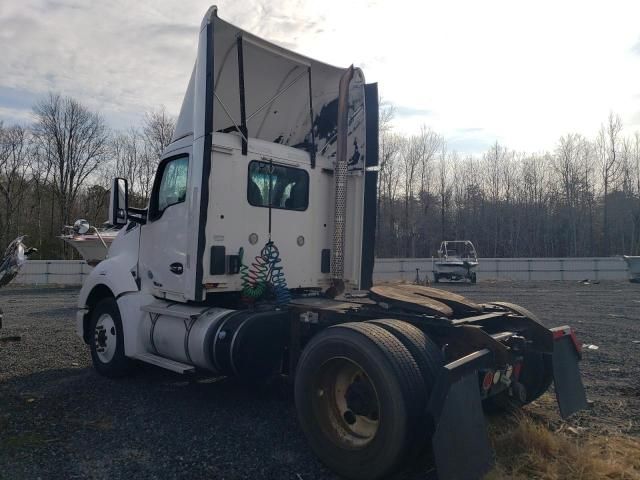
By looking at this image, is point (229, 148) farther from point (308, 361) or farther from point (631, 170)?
point (631, 170)

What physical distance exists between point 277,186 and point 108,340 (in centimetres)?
298

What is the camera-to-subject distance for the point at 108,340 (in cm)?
670

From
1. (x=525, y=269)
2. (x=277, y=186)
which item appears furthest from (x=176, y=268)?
(x=525, y=269)

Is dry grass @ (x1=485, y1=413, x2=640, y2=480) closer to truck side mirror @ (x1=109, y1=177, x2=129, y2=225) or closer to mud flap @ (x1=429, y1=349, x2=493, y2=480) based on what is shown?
mud flap @ (x1=429, y1=349, x2=493, y2=480)

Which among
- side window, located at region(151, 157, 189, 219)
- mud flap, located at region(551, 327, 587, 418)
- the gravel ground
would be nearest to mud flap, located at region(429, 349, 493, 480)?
the gravel ground

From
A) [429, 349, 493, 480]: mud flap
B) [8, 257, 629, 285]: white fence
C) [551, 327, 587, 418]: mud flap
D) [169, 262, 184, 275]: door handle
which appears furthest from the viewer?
[8, 257, 629, 285]: white fence

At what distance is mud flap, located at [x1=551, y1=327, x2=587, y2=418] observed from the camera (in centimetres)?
452

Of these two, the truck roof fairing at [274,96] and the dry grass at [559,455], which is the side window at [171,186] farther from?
the dry grass at [559,455]

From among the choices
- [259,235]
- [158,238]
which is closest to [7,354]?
[158,238]

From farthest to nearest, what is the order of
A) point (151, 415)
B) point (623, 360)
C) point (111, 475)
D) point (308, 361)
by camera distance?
point (623, 360), point (151, 415), point (308, 361), point (111, 475)

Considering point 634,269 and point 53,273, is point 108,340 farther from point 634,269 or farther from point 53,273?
point 634,269

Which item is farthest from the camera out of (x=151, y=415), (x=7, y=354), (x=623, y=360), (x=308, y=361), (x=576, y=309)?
(x=576, y=309)

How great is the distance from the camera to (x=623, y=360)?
7.43 metres

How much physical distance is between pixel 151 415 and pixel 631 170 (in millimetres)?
57056
